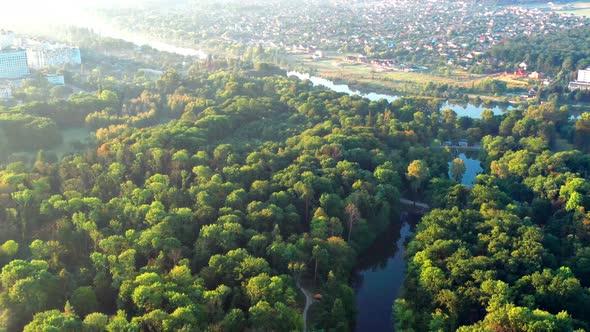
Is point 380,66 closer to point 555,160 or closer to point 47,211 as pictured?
point 555,160

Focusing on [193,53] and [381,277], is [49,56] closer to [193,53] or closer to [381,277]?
[193,53]

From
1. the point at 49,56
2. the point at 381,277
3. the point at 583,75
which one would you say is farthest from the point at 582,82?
the point at 49,56

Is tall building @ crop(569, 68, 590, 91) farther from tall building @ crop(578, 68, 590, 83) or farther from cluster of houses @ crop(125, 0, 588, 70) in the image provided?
cluster of houses @ crop(125, 0, 588, 70)

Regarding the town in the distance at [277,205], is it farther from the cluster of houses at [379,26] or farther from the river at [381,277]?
the cluster of houses at [379,26]

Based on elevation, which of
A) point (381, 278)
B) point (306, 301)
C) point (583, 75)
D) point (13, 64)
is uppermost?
point (13, 64)

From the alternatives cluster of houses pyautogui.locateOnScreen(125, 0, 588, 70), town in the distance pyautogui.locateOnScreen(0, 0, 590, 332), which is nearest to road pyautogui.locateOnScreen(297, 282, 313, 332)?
town in the distance pyautogui.locateOnScreen(0, 0, 590, 332)

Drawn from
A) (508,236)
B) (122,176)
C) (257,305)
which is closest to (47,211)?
(122,176)

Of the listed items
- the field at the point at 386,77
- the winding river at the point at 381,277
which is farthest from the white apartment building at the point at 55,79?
the winding river at the point at 381,277
